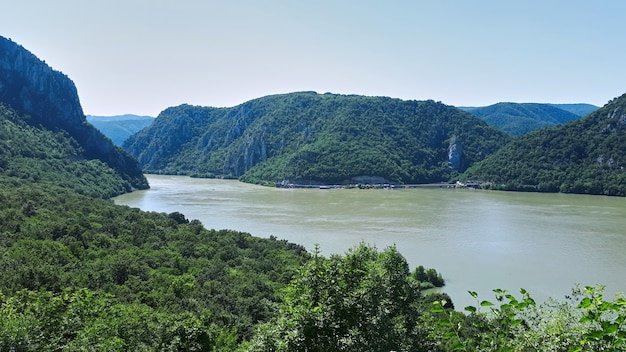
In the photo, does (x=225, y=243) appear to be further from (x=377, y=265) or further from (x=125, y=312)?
(x=377, y=265)

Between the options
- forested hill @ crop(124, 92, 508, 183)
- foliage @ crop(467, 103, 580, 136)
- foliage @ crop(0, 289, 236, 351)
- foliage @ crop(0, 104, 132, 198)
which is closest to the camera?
foliage @ crop(0, 289, 236, 351)

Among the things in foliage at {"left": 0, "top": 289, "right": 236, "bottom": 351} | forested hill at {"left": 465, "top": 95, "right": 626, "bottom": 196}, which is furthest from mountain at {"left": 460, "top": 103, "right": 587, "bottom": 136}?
foliage at {"left": 0, "top": 289, "right": 236, "bottom": 351}

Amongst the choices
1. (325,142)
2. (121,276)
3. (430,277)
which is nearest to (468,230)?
(430,277)

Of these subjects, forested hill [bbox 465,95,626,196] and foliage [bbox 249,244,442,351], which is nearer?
foliage [bbox 249,244,442,351]

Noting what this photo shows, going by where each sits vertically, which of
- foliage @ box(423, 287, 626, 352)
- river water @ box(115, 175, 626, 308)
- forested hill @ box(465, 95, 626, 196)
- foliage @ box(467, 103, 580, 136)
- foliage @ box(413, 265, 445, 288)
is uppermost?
foliage @ box(467, 103, 580, 136)

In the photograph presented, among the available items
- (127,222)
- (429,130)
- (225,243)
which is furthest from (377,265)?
(429,130)

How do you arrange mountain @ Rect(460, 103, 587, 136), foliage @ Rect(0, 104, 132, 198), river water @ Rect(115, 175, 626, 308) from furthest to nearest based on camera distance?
mountain @ Rect(460, 103, 587, 136), foliage @ Rect(0, 104, 132, 198), river water @ Rect(115, 175, 626, 308)

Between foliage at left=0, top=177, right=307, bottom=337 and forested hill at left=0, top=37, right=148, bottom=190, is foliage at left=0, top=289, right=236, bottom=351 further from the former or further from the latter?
forested hill at left=0, top=37, right=148, bottom=190
